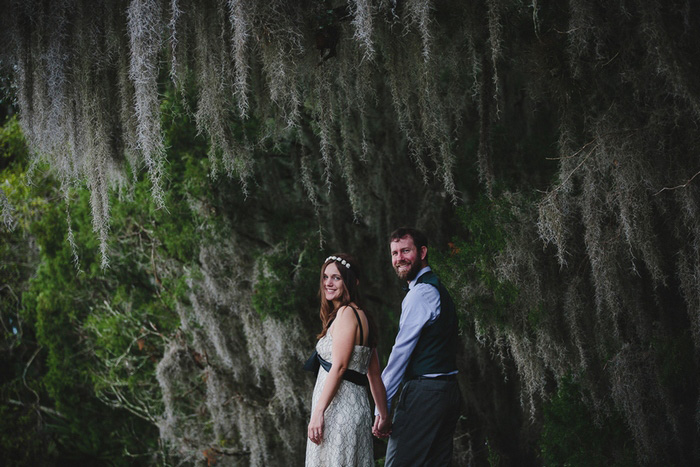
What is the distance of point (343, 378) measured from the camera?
2.70 meters

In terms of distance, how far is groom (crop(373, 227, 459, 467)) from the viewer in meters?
2.62

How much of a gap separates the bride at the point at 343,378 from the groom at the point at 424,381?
0.10 meters

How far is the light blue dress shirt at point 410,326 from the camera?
2625mm

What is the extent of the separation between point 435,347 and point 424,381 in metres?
0.13

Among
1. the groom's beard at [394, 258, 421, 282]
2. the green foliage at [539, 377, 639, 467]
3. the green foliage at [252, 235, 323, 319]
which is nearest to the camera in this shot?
the groom's beard at [394, 258, 421, 282]

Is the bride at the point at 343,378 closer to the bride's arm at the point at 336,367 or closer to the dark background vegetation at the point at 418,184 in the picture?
the bride's arm at the point at 336,367

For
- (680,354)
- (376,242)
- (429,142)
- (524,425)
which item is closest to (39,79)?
(429,142)

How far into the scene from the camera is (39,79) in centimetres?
322

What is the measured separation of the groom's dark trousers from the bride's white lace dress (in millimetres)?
134

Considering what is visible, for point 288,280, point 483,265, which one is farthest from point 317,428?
point 288,280

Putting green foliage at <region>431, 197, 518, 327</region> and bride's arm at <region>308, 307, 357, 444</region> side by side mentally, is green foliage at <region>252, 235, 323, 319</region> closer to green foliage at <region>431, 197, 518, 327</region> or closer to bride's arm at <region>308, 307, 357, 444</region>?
green foliage at <region>431, 197, 518, 327</region>

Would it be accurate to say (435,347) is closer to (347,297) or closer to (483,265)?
(347,297)

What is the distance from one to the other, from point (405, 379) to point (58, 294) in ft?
16.0

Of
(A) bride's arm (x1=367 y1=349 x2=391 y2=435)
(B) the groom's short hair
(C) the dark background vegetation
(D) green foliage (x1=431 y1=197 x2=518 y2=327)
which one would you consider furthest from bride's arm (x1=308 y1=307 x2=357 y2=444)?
(D) green foliage (x1=431 y1=197 x2=518 y2=327)
